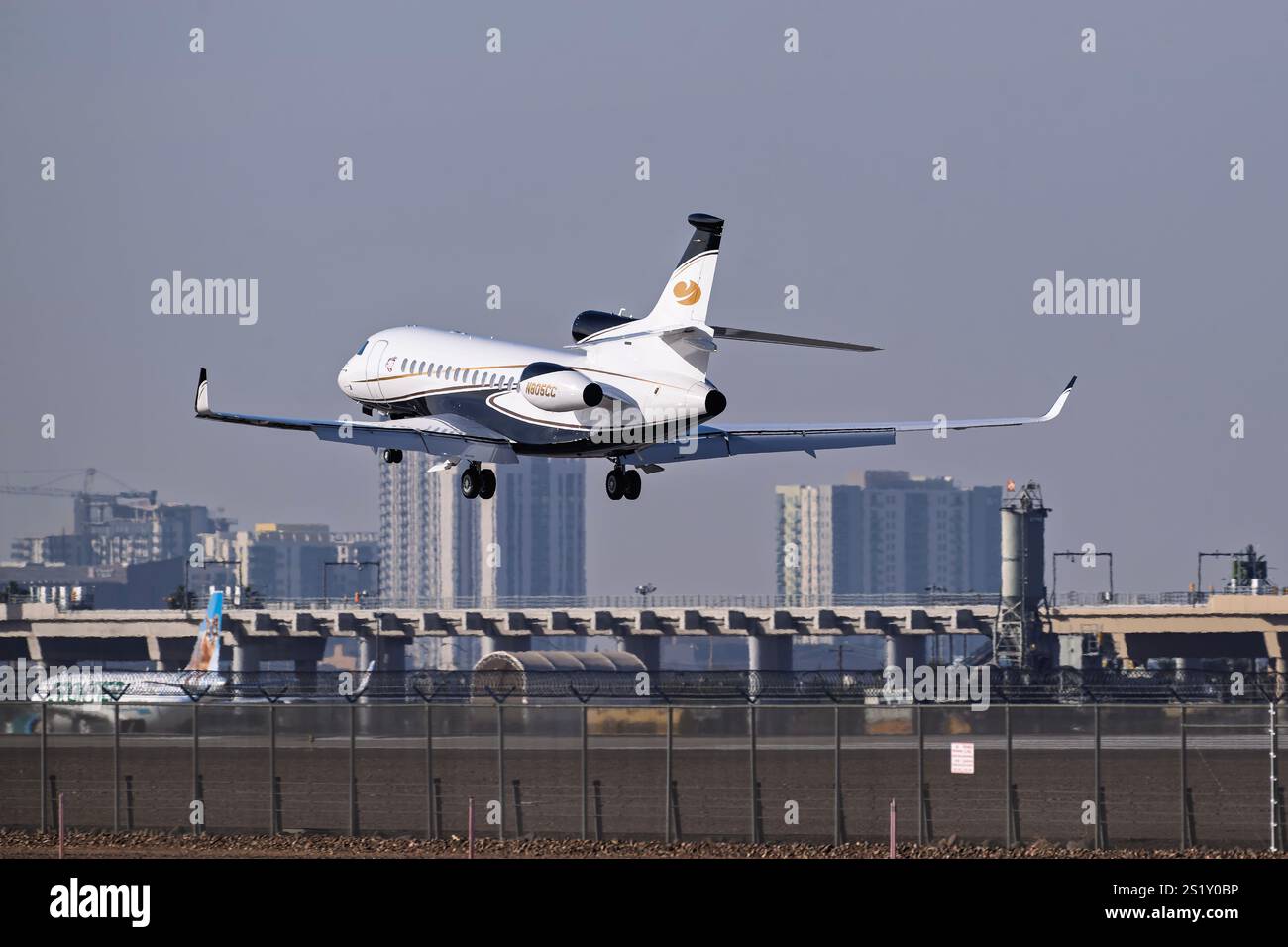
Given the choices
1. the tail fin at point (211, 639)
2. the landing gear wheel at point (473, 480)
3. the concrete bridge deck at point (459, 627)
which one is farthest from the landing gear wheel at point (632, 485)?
the concrete bridge deck at point (459, 627)

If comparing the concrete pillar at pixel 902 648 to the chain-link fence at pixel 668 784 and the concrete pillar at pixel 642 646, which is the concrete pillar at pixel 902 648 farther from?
the chain-link fence at pixel 668 784

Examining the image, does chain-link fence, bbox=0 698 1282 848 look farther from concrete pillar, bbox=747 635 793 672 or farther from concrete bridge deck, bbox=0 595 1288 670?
concrete pillar, bbox=747 635 793 672

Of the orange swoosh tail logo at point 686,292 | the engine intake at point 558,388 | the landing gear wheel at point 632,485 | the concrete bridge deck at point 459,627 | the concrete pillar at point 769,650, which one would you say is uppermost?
the orange swoosh tail logo at point 686,292

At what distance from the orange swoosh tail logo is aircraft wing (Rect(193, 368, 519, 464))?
674 centimetres

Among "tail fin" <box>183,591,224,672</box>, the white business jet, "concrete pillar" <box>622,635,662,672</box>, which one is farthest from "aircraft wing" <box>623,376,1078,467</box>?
"concrete pillar" <box>622,635,662,672</box>

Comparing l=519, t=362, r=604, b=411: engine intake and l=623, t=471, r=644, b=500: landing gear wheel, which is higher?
l=519, t=362, r=604, b=411: engine intake

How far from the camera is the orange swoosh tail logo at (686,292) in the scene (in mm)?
56094

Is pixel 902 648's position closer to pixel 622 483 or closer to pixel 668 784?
pixel 622 483

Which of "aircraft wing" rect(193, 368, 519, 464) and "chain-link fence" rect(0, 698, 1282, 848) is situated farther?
"aircraft wing" rect(193, 368, 519, 464)

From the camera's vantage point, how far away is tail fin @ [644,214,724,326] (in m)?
55.9

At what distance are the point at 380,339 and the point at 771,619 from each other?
117401mm

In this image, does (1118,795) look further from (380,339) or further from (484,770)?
(380,339)

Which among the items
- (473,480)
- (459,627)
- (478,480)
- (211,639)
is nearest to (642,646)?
(459,627)

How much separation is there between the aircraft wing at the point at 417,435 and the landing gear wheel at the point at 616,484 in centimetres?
286
